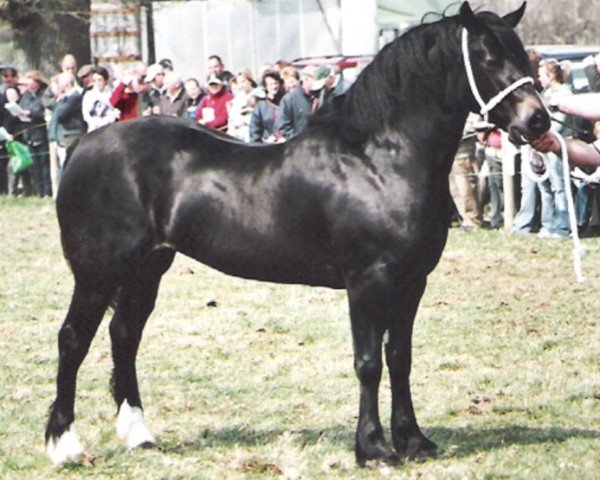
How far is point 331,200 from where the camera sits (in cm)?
741

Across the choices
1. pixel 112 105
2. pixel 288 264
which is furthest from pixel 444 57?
pixel 112 105

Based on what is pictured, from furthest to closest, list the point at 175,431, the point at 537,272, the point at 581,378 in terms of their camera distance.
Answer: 1. the point at 537,272
2. the point at 581,378
3. the point at 175,431

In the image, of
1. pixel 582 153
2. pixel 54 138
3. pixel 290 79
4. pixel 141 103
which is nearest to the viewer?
pixel 582 153

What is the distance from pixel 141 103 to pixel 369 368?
15592 mm

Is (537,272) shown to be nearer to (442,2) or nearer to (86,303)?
(86,303)

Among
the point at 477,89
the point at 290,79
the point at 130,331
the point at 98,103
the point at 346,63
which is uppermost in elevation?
the point at 477,89

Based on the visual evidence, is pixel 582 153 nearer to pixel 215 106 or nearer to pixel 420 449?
pixel 420 449

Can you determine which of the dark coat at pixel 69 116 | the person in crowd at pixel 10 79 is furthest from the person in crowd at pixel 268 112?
the person in crowd at pixel 10 79

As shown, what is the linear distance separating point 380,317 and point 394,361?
1.30 feet

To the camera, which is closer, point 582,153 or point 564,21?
point 582,153

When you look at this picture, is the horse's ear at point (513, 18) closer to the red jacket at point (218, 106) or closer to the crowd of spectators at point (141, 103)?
the crowd of spectators at point (141, 103)

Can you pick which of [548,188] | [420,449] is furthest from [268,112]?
[420,449]

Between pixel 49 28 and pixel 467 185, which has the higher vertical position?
pixel 49 28

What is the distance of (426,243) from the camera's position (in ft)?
23.9
